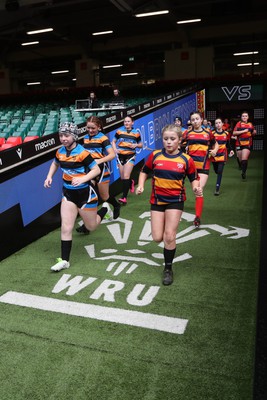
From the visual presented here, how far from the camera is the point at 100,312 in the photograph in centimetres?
371

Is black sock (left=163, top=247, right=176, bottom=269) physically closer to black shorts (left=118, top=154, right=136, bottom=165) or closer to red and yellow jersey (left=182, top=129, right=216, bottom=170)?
red and yellow jersey (left=182, top=129, right=216, bottom=170)

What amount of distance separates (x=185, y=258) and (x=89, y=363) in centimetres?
237

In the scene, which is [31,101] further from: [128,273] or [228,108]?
[128,273]

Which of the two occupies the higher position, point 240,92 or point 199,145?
point 240,92

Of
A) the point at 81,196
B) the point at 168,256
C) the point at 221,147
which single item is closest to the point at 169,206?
the point at 168,256

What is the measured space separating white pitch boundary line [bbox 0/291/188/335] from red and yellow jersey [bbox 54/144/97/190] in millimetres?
1411

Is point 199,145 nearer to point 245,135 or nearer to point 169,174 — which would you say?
point 169,174

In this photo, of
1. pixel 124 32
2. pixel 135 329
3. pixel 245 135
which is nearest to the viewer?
pixel 135 329

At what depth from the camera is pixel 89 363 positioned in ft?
9.64

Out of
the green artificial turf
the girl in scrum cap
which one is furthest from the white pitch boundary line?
the girl in scrum cap

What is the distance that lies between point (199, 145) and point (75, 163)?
2884 mm

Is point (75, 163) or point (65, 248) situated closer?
point (75, 163)

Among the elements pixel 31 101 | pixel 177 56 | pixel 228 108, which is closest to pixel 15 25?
pixel 31 101

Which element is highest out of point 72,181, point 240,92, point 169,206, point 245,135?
point 240,92
